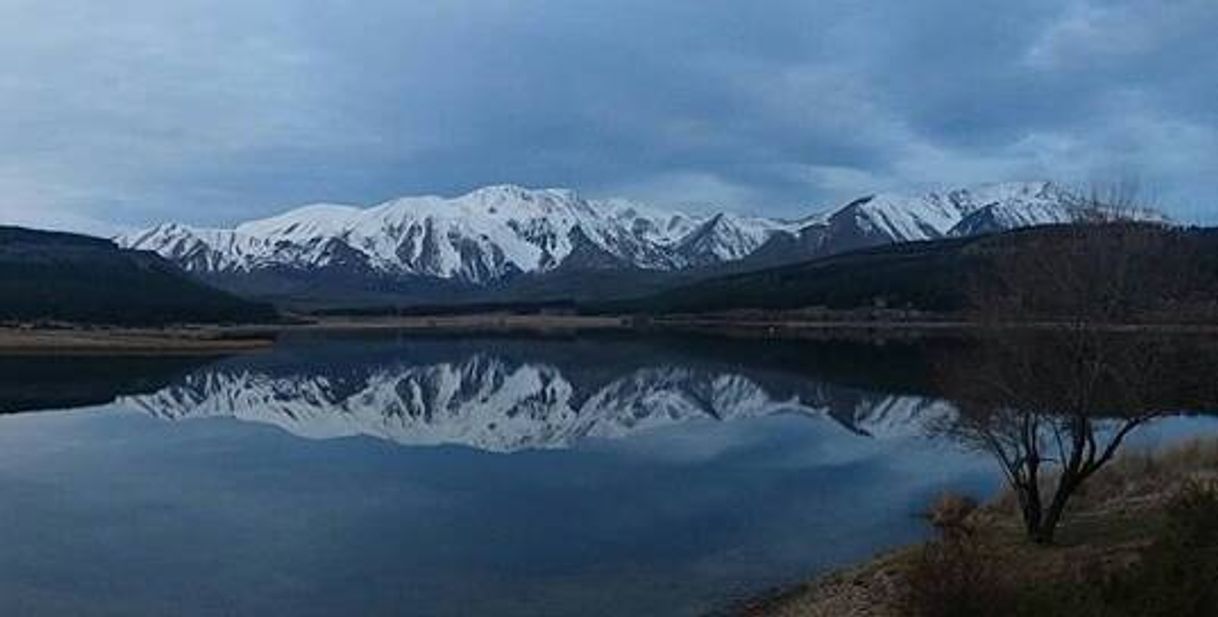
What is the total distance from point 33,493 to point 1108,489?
2390cm

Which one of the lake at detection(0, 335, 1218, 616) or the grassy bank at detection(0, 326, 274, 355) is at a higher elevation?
the grassy bank at detection(0, 326, 274, 355)

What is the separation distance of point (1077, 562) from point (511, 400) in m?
45.7

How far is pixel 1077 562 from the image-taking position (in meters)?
17.1

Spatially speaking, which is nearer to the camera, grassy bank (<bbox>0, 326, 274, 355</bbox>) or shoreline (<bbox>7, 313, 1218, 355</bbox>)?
grassy bank (<bbox>0, 326, 274, 355</bbox>)

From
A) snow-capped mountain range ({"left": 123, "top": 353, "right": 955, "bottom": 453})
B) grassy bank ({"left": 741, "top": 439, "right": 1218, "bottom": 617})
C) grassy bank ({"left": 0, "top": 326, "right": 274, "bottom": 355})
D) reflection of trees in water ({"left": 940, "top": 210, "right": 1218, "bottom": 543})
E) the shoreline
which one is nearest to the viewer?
grassy bank ({"left": 741, "top": 439, "right": 1218, "bottom": 617})

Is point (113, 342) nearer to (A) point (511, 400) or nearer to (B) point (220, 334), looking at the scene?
(B) point (220, 334)

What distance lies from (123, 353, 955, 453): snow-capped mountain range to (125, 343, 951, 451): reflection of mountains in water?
0.05 metres

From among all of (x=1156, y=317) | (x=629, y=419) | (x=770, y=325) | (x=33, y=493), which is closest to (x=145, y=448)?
(x=33, y=493)

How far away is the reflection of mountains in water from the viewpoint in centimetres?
4847

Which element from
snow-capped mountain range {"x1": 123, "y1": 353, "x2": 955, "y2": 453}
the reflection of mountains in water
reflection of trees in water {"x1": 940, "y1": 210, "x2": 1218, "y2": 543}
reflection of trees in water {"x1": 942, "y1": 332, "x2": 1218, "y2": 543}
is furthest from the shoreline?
reflection of trees in water {"x1": 940, "y1": 210, "x2": 1218, "y2": 543}

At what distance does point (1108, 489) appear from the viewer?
2539cm

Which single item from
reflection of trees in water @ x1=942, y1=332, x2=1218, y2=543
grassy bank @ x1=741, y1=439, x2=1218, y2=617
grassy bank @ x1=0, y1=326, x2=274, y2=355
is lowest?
grassy bank @ x1=741, y1=439, x2=1218, y2=617

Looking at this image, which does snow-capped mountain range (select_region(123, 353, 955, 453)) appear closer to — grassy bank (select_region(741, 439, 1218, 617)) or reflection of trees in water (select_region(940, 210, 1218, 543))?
grassy bank (select_region(741, 439, 1218, 617))

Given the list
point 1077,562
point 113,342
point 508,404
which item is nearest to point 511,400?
point 508,404
